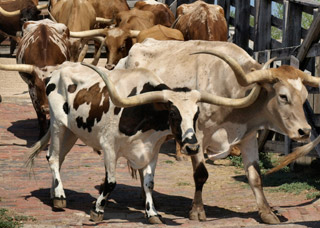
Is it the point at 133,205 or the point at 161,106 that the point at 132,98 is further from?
the point at 133,205

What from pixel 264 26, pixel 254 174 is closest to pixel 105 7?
pixel 264 26

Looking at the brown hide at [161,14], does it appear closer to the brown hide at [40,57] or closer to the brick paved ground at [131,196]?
the brown hide at [40,57]

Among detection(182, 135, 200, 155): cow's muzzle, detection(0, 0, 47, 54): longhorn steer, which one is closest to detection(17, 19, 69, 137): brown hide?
detection(0, 0, 47, 54): longhorn steer

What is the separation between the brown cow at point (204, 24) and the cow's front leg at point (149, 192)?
19.5ft

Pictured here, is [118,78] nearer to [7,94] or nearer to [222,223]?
[222,223]

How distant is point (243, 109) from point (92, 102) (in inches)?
65.6

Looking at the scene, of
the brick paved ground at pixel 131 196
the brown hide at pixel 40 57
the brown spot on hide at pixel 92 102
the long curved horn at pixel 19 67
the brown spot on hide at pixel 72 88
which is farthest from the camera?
the brown hide at pixel 40 57

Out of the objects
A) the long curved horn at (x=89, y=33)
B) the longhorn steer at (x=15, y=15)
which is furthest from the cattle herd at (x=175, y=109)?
the longhorn steer at (x=15, y=15)

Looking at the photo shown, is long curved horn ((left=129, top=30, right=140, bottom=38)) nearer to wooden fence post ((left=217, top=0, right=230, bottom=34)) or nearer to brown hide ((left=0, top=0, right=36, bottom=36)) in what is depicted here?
wooden fence post ((left=217, top=0, right=230, bottom=34))

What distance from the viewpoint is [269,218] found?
28.1 ft

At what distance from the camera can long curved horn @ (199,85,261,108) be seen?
839 cm

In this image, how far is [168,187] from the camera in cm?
1066

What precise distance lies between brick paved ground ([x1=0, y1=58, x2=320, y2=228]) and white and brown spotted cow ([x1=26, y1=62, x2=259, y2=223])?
328 mm

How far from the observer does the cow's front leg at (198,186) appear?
344 inches
